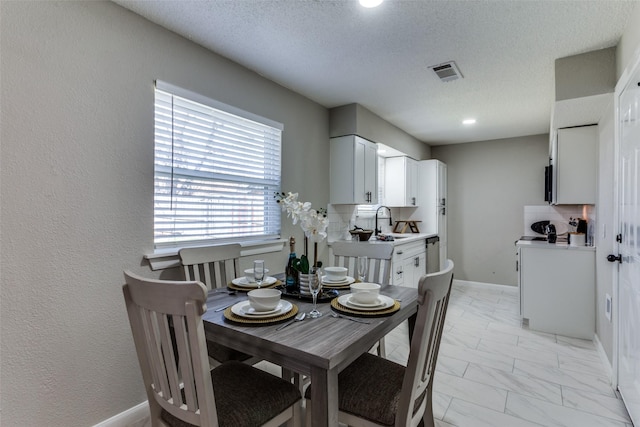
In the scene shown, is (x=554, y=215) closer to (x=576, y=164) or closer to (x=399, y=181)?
(x=576, y=164)

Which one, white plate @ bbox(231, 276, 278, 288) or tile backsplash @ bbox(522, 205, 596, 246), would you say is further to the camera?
tile backsplash @ bbox(522, 205, 596, 246)

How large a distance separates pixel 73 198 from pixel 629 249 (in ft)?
10.2

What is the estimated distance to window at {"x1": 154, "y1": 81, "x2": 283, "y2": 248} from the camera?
215 cm

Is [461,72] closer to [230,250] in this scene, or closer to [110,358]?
[230,250]

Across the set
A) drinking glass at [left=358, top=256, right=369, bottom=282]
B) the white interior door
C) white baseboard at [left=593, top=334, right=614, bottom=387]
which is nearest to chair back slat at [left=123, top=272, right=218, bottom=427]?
drinking glass at [left=358, top=256, right=369, bottom=282]

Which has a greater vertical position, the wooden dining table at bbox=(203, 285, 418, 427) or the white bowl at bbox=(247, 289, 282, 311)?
the white bowl at bbox=(247, 289, 282, 311)

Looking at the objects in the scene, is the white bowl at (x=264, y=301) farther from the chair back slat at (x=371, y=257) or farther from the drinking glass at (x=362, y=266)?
the chair back slat at (x=371, y=257)

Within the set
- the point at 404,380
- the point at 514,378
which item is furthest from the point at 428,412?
the point at 514,378

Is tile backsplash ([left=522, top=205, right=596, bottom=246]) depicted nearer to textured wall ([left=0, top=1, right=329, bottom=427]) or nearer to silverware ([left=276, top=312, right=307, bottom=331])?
silverware ([left=276, top=312, right=307, bottom=331])

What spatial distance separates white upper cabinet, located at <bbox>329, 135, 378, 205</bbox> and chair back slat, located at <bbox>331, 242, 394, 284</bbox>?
44.5 inches

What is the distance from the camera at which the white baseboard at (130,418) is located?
1.84m

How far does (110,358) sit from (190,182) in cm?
117

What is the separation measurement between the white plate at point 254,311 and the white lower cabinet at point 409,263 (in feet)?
7.77

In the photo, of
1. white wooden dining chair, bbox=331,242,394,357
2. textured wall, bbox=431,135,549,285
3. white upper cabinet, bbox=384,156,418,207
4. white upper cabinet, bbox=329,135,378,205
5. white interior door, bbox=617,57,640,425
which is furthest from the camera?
textured wall, bbox=431,135,549,285
